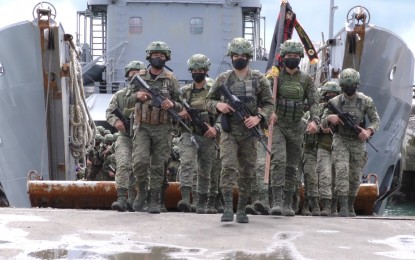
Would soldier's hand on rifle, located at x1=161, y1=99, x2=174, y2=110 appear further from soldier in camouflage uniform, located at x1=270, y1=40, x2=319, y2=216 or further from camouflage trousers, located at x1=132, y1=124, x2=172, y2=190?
soldier in camouflage uniform, located at x1=270, y1=40, x2=319, y2=216

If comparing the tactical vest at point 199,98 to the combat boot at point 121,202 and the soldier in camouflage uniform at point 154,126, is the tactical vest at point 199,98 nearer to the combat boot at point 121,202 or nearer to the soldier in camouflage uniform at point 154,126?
the soldier in camouflage uniform at point 154,126

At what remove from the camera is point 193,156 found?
10.1 metres

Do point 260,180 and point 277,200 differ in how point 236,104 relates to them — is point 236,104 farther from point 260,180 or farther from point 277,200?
point 260,180

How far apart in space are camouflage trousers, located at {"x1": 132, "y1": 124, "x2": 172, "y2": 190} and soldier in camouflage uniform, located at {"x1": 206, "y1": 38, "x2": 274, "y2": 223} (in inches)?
32.7

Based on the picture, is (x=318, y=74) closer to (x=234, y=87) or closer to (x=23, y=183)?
(x=23, y=183)

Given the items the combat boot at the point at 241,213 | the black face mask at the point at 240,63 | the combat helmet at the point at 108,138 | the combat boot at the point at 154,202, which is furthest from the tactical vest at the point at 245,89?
the combat helmet at the point at 108,138

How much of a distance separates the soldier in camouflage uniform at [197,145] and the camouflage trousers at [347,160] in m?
1.30

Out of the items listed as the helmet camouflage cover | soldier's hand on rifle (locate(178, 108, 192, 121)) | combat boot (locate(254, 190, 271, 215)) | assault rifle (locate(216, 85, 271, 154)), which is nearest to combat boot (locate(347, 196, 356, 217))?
the helmet camouflage cover

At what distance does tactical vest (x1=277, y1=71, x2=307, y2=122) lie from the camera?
941 centimetres

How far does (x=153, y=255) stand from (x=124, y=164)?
3.30 m

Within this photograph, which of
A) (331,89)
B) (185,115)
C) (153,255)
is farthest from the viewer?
(331,89)

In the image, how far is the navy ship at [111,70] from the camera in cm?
1332

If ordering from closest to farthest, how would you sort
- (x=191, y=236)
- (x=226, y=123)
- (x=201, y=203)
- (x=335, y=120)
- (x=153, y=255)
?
1. (x=153, y=255)
2. (x=191, y=236)
3. (x=226, y=123)
4. (x=201, y=203)
5. (x=335, y=120)

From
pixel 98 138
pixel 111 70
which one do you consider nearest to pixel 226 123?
pixel 98 138
